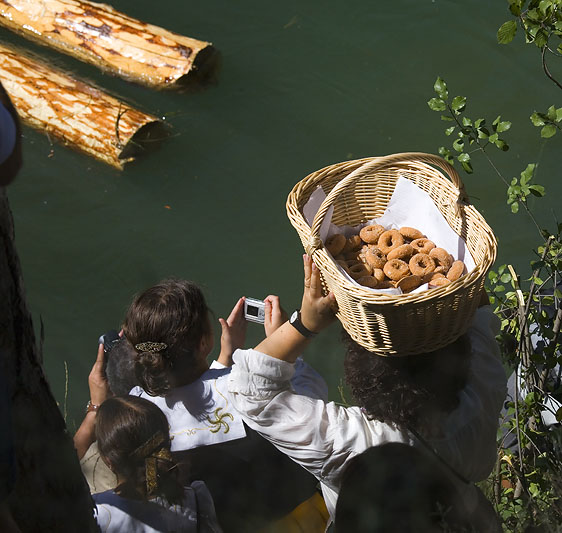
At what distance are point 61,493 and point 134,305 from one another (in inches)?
37.3

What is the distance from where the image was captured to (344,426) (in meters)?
1.85

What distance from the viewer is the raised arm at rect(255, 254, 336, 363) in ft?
6.13

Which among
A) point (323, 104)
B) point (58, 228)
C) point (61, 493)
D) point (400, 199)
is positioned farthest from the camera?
point (323, 104)

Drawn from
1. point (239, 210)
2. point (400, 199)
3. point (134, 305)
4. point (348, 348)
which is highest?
point (400, 199)

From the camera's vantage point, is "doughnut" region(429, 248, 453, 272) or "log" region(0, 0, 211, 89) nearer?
"doughnut" region(429, 248, 453, 272)

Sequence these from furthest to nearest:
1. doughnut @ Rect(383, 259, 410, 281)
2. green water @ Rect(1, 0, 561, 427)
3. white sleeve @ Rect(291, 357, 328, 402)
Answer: green water @ Rect(1, 0, 561, 427)
doughnut @ Rect(383, 259, 410, 281)
white sleeve @ Rect(291, 357, 328, 402)

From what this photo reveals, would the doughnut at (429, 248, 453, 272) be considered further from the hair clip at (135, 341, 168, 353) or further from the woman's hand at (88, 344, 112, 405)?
the woman's hand at (88, 344, 112, 405)

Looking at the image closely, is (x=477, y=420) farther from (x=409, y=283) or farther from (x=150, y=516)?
(x=150, y=516)

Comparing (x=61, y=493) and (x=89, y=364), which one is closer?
(x=61, y=493)

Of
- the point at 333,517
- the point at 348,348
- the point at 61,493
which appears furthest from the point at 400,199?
the point at 61,493

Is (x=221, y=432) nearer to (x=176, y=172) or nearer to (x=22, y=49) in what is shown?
(x=176, y=172)

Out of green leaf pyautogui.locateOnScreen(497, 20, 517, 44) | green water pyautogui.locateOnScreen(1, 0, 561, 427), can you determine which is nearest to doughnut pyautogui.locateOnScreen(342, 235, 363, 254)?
green leaf pyautogui.locateOnScreen(497, 20, 517, 44)

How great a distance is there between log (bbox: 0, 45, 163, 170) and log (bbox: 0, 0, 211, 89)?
382mm

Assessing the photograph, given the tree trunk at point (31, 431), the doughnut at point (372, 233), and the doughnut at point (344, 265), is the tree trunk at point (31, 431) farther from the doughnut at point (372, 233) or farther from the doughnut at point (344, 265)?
the doughnut at point (372, 233)
